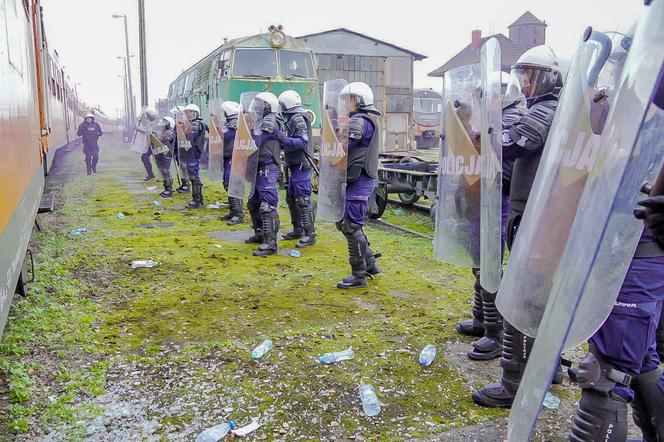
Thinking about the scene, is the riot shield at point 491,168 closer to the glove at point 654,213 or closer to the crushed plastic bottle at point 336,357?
the crushed plastic bottle at point 336,357

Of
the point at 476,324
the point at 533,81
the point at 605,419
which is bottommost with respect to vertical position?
the point at 476,324

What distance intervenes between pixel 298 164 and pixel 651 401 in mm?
5029

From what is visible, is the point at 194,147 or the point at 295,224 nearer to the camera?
the point at 295,224

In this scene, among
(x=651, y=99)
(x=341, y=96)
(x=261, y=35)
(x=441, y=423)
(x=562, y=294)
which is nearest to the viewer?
(x=651, y=99)

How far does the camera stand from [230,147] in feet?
26.8

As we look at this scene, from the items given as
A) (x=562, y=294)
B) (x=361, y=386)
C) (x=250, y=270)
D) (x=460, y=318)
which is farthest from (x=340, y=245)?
(x=562, y=294)

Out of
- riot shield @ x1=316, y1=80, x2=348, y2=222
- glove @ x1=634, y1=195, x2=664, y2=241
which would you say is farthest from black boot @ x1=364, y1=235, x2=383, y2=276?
glove @ x1=634, y1=195, x2=664, y2=241

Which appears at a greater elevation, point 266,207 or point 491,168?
point 491,168

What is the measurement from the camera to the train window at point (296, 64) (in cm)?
1384

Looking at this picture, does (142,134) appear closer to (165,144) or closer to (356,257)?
(165,144)

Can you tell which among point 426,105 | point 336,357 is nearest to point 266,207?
point 336,357

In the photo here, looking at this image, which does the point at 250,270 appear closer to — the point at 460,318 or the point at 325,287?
the point at 325,287

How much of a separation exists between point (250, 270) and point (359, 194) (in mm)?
1571

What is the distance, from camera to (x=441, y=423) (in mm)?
2988
